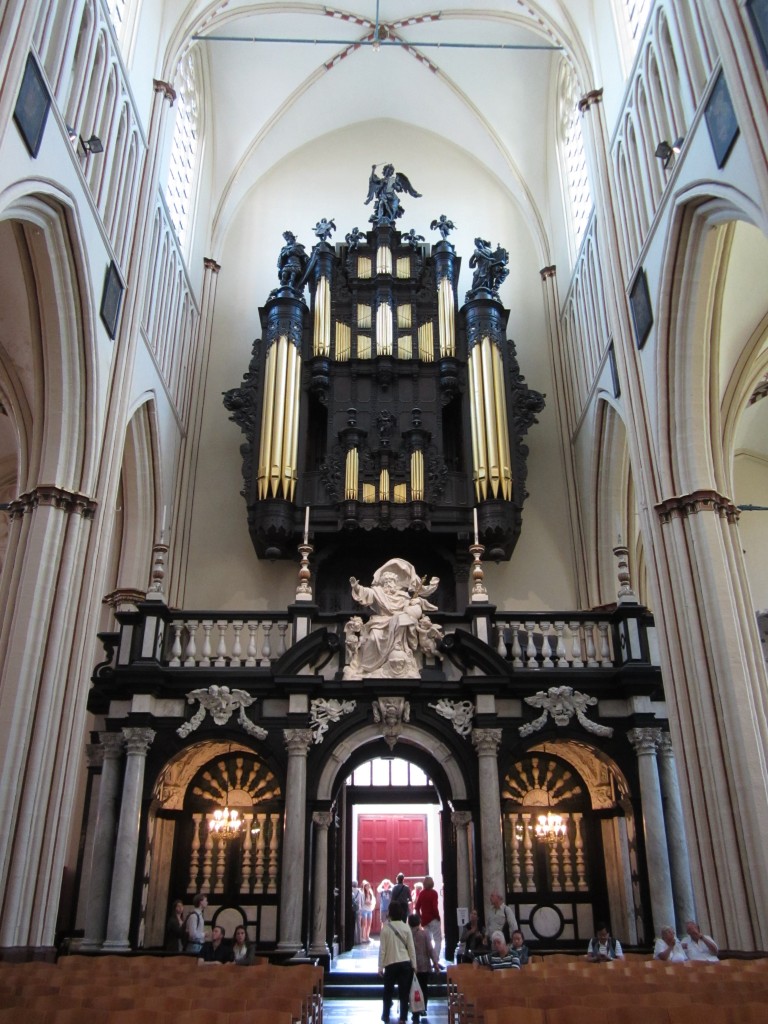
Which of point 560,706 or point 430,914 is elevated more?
point 560,706

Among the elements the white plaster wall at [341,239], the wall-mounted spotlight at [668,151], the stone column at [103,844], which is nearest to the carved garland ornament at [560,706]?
the white plaster wall at [341,239]

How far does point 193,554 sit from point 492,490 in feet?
19.2

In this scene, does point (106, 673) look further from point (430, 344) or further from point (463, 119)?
point (463, 119)

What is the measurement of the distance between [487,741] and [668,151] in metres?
7.73

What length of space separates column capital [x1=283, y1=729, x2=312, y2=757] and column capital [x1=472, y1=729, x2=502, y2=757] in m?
2.12

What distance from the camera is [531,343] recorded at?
18.9 metres

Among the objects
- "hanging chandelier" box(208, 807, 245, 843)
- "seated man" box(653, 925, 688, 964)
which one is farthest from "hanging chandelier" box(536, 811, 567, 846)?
"hanging chandelier" box(208, 807, 245, 843)

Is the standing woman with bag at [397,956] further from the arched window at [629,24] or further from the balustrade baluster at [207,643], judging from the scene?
the arched window at [629,24]

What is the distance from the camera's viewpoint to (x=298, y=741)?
1129 centimetres

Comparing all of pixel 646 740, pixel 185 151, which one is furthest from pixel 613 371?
pixel 185 151

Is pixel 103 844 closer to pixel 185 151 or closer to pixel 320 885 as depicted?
pixel 320 885

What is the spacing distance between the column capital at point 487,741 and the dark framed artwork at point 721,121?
7073 millimetres

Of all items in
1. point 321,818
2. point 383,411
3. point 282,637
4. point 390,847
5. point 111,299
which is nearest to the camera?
point 321,818

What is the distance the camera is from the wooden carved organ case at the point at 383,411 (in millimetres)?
15094
